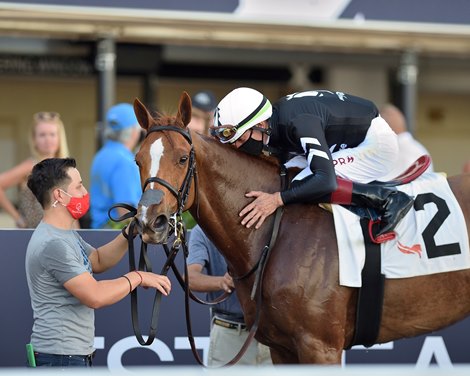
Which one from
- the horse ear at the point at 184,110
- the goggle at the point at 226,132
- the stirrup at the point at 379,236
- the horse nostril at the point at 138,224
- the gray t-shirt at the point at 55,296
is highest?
the horse ear at the point at 184,110

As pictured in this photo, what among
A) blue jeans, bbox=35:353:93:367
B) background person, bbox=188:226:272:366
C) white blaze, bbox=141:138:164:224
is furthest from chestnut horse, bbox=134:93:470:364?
blue jeans, bbox=35:353:93:367

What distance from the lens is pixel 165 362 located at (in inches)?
231

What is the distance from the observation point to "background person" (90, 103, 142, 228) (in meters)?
7.05

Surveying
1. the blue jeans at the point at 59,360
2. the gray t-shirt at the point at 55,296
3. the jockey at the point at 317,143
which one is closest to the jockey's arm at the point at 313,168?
the jockey at the point at 317,143

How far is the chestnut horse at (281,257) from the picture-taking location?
4602mm

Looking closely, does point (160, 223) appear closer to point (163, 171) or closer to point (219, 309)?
point (163, 171)

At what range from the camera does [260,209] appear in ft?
15.7

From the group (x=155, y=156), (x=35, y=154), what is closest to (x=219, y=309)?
(x=155, y=156)

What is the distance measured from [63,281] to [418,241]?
1.80 m

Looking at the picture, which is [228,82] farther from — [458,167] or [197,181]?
[197,181]

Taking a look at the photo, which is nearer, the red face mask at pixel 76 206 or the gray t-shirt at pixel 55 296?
the gray t-shirt at pixel 55 296

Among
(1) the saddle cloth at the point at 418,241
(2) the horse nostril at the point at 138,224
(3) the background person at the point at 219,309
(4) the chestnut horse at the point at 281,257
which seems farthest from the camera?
(3) the background person at the point at 219,309

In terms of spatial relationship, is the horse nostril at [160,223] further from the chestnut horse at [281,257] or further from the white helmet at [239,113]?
the white helmet at [239,113]

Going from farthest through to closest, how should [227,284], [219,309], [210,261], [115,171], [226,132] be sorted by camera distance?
[115,171], [210,261], [219,309], [227,284], [226,132]
